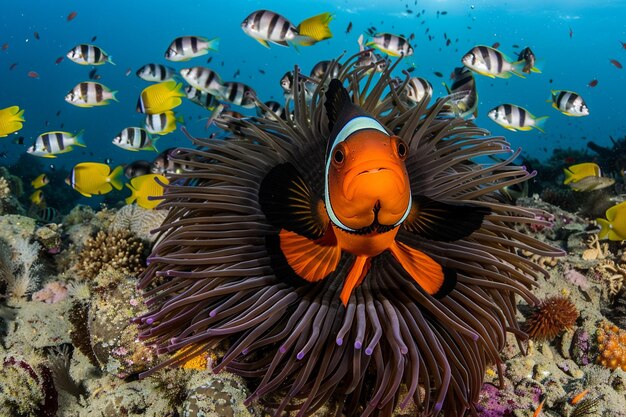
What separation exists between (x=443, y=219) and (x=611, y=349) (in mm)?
2341

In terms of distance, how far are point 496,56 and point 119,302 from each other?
6841 millimetres

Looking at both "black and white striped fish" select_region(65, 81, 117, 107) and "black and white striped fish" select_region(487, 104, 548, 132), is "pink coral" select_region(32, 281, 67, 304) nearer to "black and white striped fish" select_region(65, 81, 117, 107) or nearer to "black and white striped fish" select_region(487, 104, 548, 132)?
"black and white striped fish" select_region(65, 81, 117, 107)

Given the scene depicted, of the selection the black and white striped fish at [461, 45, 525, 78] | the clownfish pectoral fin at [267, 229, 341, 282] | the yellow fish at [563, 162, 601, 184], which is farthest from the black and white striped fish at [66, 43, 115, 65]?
the yellow fish at [563, 162, 601, 184]

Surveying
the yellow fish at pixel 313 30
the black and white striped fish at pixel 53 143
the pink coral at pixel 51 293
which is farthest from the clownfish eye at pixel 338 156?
the black and white striped fish at pixel 53 143

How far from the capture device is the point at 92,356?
3.21 meters

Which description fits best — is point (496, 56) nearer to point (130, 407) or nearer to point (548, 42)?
point (130, 407)

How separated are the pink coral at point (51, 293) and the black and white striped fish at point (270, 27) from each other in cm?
464

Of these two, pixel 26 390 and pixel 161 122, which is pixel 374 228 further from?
pixel 161 122

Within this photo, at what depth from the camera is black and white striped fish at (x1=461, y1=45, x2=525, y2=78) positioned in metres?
7.14

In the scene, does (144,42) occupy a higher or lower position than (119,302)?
lower

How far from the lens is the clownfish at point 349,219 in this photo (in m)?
1.96

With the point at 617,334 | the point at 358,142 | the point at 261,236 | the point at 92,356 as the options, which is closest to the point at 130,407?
the point at 92,356

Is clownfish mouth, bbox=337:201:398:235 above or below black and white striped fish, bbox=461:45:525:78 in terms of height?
above

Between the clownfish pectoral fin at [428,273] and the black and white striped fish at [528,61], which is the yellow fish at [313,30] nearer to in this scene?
the black and white striped fish at [528,61]
